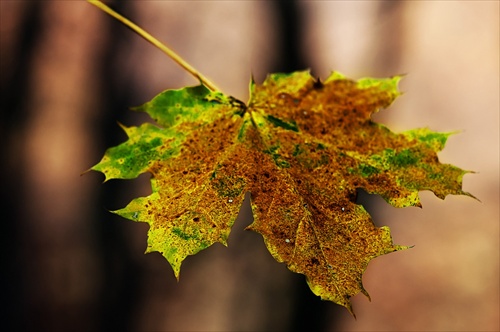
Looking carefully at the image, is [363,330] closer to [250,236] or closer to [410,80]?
[250,236]

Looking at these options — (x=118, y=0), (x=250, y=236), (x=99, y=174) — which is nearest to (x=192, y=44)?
(x=118, y=0)

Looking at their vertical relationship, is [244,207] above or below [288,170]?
above

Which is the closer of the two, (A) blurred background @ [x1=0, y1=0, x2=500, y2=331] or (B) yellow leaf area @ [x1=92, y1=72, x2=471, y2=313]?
(B) yellow leaf area @ [x1=92, y1=72, x2=471, y2=313]

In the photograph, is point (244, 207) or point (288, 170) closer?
point (288, 170)

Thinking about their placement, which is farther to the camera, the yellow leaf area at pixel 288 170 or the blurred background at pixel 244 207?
the blurred background at pixel 244 207
